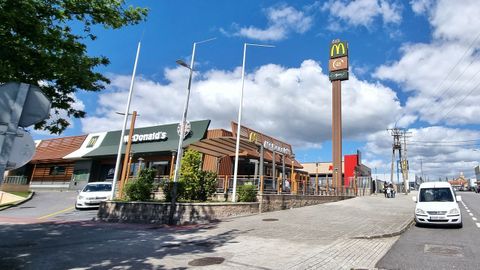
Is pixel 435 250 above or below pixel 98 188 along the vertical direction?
below

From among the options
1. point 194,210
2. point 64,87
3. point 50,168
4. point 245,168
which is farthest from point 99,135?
point 64,87

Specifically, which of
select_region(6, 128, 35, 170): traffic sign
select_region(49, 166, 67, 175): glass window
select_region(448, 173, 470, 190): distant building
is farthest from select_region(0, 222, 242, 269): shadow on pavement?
select_region(448, 173, 470, 190): distant building

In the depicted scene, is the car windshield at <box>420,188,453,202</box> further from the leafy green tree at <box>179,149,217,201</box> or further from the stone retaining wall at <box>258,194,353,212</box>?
the leafy green tree at <box>179,149,217,201</box>

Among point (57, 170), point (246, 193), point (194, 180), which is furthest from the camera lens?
point (57, 170)

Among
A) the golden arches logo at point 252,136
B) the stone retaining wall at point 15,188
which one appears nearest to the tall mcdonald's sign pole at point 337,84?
the golden arches logo at point 252,136

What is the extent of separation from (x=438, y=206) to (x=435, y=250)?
16.0 ft

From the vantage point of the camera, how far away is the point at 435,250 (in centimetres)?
855

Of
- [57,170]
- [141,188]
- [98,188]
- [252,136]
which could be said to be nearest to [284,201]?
[252,136]

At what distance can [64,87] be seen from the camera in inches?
354

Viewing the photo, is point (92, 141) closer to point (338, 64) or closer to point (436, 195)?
point (338, 64)

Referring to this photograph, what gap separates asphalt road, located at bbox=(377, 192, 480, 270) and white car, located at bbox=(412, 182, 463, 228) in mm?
452

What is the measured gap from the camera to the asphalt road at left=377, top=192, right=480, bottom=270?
702 centimetres

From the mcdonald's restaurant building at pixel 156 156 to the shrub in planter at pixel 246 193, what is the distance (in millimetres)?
1364

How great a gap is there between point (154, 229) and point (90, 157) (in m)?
25.2
